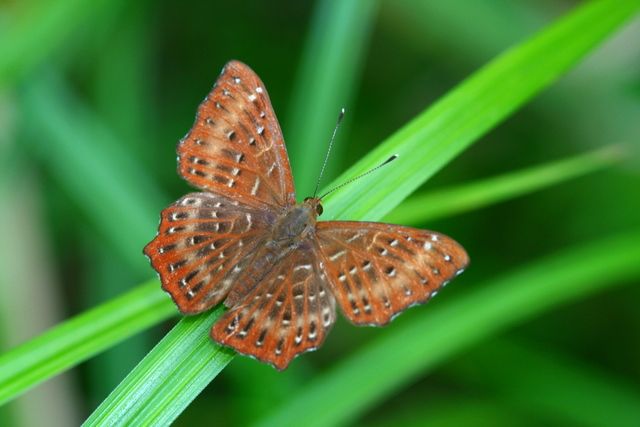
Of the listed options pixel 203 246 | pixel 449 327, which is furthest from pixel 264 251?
pixel 449 327

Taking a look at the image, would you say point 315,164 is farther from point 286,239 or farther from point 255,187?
point 286,239

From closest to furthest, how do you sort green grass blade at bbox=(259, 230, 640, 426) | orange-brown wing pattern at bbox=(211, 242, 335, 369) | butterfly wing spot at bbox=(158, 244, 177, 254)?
orange-brown wing pattern at bbox=(211, 242, 335, 369)
butterfly wing spot at bbox=(158, 244, 177, 254)
green grass blade at bbox=(259, 230, 640, 426)

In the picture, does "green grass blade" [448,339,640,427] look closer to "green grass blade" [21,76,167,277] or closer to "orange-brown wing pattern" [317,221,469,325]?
"orange-brown wing pattern" [317,221,469,325]

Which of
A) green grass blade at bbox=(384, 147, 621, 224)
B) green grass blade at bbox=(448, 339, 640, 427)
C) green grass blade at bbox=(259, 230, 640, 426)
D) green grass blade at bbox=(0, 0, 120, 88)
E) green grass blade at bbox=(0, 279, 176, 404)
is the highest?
green grass blade at bbox=(0, 0, 120, 88)

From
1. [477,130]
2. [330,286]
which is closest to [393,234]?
[330,286]

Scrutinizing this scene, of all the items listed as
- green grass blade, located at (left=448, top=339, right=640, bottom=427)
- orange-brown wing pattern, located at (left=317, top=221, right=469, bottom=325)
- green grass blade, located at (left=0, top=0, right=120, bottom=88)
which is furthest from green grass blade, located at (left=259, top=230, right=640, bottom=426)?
green grass blade, located at (left=0, top=0, right=120, bottom=88)

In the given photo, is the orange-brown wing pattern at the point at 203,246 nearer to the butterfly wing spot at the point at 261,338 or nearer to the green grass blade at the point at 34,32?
the butterfly wing spot at the point at 261,338
